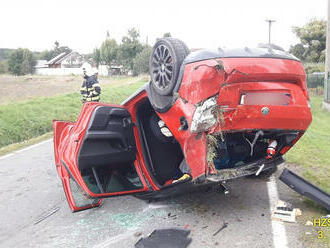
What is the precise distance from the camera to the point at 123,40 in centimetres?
5528

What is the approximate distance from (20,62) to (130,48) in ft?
134

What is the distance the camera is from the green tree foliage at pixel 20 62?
81500mm

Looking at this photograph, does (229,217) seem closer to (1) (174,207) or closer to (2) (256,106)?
(1) (174,207)

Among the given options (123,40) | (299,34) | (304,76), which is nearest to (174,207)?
(304,76)

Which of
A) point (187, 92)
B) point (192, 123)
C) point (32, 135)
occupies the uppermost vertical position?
point (187, 92)

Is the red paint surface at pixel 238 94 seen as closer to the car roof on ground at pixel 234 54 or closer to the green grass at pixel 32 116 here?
the car roof on ground at pixel 234 54

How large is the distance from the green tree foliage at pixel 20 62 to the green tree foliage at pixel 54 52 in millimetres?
29362

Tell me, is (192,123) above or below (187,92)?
below

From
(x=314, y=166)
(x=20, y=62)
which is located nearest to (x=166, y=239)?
(x=314, y=166)

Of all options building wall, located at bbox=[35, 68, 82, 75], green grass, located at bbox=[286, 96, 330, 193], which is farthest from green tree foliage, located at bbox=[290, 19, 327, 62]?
building wall, located at bbox=[35, 68, 82, 75]

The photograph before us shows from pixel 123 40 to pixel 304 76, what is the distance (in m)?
54.0

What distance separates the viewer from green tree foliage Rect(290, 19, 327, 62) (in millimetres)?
28938

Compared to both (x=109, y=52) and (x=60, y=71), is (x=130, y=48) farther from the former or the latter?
(x=60, y=71)

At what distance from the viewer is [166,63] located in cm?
350
